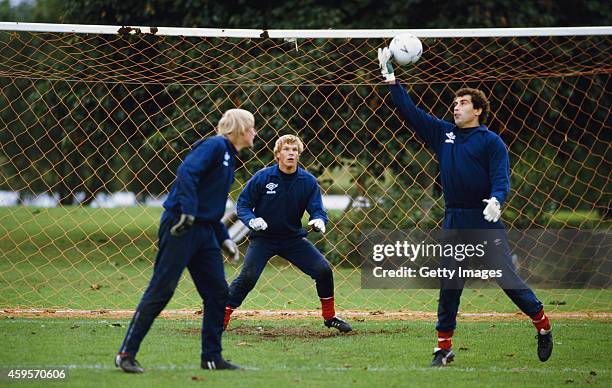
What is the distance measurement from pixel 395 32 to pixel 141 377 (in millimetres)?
4435

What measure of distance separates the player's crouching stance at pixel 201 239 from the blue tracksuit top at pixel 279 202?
1.67m

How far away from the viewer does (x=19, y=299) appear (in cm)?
949

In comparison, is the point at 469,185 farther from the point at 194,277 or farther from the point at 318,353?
the point at 194,277

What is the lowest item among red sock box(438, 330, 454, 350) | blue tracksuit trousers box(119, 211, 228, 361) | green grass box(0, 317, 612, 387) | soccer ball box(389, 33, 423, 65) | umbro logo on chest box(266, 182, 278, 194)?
green grass box(0, 317, 612, 387)

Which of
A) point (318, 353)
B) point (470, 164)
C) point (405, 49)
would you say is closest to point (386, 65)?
point (405, 49)

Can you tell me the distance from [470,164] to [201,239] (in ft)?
6.72

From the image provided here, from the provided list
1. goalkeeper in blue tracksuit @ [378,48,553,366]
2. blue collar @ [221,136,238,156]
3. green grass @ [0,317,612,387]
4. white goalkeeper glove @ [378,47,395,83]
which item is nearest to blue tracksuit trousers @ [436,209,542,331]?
goalkeeper in blue tracksuit @ [378,48,553,366]

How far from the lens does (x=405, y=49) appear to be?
7.20 metres

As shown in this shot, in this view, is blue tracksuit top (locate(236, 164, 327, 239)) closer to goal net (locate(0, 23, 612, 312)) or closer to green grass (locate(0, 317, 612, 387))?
green grass (locate(0, 317, 612, 387))

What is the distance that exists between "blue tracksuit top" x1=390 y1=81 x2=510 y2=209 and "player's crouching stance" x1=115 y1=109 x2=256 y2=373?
4.95ft

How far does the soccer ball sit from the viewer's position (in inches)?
281

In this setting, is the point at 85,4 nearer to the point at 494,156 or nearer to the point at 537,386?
the point at 494,156

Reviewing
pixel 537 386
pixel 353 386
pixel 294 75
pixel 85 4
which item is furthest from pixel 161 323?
pixel 85 4

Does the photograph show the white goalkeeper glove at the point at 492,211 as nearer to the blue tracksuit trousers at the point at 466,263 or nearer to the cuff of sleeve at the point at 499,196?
the cuff of sleeve at the point at 499,196
